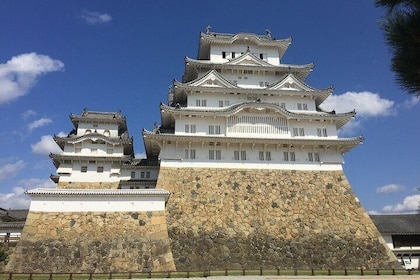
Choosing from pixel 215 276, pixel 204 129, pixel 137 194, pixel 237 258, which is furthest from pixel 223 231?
pixel 204 129

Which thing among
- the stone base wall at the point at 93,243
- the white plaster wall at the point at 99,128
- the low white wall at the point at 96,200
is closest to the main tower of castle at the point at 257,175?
the stone base wall at the point at 93,243

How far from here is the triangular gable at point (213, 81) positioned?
25469 mm

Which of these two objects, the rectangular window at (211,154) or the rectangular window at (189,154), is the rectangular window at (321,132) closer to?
the rectangular window at (211,154)

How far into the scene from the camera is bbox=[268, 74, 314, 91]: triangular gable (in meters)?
25.8

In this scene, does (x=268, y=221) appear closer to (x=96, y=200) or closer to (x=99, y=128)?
(x=96, y=200)

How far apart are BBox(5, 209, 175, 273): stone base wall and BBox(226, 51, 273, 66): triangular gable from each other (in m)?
15.5

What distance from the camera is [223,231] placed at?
1986 cm

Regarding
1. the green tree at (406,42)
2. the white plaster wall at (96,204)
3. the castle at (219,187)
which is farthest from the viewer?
the white plaster wall at (96,204)

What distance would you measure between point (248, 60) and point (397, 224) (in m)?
20.9

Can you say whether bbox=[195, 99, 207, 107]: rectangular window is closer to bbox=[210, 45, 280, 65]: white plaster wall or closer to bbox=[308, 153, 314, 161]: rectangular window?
bbox=[210, 45, 280, 65]: white plaster wall

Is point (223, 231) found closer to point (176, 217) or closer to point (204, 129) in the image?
point (176, 217)

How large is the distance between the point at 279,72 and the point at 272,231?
14.2 meters

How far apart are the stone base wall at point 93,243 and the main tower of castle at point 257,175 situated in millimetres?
2143

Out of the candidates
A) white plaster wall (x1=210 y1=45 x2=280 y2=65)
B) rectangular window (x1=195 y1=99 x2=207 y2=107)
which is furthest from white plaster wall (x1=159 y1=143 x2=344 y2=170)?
white plaster wall (x1=210 y1=45 x2=280 y2=65)
